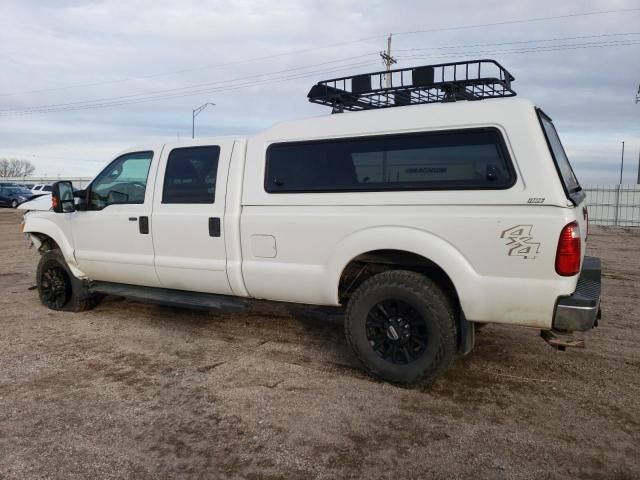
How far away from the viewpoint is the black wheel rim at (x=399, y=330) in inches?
163

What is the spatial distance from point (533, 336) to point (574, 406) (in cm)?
178

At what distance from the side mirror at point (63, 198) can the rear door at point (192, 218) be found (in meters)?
1.31

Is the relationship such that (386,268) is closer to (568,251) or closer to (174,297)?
(568,251)

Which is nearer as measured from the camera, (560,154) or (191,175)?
(560,154)

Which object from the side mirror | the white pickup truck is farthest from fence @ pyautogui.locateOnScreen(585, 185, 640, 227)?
the side mirror

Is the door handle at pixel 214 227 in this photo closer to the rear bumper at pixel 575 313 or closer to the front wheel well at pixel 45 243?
the front wheel well at pixel 45 243

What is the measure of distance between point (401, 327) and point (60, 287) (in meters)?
4.54

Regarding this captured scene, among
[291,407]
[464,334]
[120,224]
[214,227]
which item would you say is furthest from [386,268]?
[120,224]

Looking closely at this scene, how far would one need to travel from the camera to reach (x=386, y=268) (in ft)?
14.9

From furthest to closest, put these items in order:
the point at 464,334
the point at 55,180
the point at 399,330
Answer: the point at 55,180, the point at 399,330, the point at 464,334

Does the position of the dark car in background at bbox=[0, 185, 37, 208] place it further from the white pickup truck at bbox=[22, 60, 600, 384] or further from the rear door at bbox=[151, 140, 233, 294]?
the rear door at bbox=[151, 140, 233, 294]

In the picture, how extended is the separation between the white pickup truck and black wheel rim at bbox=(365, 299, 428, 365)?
0.01 metres

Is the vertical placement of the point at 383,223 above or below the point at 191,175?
below

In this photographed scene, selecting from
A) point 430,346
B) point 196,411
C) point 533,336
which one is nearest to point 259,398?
point 196,411
